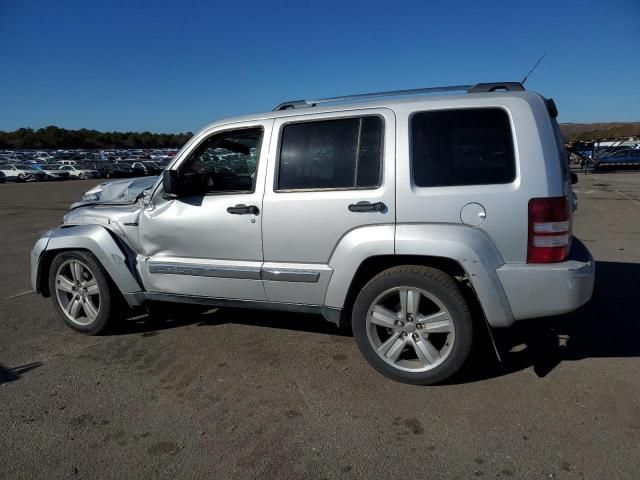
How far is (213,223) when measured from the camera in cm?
396

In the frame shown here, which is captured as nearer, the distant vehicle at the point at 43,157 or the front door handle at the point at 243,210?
the front door handle at the point at 243,210

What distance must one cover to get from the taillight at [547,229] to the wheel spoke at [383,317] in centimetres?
96

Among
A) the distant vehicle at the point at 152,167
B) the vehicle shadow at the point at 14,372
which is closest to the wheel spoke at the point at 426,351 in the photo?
the vehicle shadow at the point at 14,372

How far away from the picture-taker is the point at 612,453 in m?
2.72

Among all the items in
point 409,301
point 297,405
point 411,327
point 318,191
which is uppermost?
point 318,191

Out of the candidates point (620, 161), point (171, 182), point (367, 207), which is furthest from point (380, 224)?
point (620, 161)

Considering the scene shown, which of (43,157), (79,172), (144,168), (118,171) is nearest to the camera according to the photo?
(79,172)

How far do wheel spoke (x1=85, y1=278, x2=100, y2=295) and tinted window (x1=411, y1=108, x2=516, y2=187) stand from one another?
293cm

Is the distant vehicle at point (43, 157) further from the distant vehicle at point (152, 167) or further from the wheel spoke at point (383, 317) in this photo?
the wheel spoke at point (383, 317)

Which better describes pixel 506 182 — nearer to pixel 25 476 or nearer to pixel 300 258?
pixel 300 258

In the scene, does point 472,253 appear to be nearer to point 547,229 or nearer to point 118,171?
point 547,229

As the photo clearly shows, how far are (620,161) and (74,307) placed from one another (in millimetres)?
41390

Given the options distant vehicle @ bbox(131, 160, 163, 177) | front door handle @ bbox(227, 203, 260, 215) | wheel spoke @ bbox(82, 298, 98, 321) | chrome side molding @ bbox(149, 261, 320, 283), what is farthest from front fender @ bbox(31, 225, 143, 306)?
distant vehicle @ bbox(131, 160, 163, 177)

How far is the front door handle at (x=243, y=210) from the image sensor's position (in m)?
3.80
